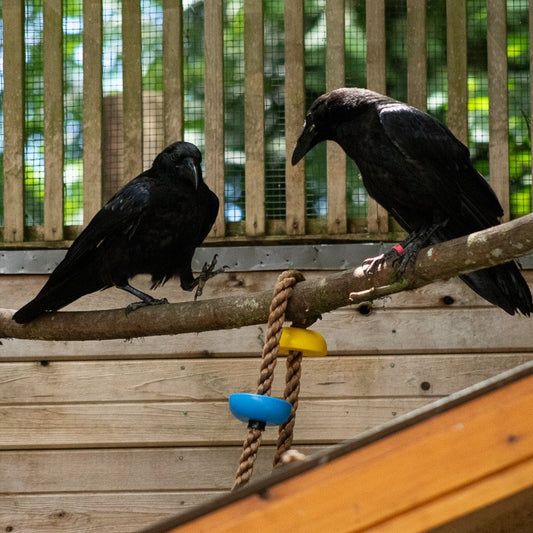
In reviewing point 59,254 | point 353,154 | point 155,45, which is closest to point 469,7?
point 353,154

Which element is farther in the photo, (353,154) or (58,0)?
(58,0)

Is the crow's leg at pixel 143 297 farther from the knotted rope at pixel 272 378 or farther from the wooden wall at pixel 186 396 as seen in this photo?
the knotted rope at pixel 272 378

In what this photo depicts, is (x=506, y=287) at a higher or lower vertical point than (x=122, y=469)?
higher

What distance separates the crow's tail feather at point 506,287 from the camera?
9.02 feet

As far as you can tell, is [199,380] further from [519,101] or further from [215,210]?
[519,101]

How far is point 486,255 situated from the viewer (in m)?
2.12

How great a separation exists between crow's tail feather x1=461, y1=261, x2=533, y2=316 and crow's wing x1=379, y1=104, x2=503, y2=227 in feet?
0.75

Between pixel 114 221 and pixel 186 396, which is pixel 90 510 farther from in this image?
pixel 114 221

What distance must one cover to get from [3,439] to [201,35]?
1.91 metres

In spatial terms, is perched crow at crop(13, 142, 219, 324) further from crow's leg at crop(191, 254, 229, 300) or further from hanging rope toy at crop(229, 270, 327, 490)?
hanging rope toy at crop(229, 270, 327, 490)

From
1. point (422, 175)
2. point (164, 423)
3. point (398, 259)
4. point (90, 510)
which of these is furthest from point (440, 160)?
point (90, 510)

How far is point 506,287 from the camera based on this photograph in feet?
9.06

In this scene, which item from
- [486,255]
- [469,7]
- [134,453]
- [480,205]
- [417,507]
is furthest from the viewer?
[469,7]

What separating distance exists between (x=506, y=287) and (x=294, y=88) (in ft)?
4.69
